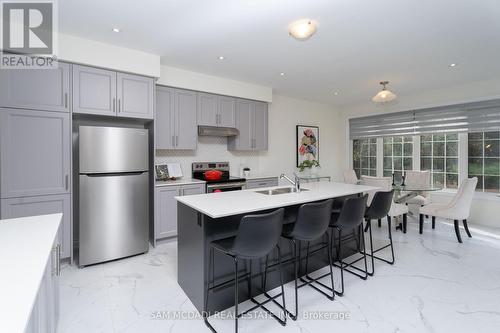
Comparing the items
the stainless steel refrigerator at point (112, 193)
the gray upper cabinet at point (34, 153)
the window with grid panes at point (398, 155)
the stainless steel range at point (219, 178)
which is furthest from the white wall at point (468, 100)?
the gray upper cabinet at point (34, 153)

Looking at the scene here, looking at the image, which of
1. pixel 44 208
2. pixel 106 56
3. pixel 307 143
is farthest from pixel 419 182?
pixel 44 208

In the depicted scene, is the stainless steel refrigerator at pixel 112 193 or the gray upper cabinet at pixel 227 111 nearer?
the stainless steel refrigerator at pixel 112 193

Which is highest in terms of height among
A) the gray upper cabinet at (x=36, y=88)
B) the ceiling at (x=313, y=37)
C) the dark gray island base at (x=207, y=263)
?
the ceiling at (x=313, y=37)

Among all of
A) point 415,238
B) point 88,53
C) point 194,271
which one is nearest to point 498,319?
point 415,238

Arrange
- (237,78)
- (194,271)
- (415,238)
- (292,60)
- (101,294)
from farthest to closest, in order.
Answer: (237,78)
(415,238)
(292,60)
(101,294)
(194,271)

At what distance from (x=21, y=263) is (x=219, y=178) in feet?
10.3

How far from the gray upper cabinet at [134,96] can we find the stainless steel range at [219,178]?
4.11 ft

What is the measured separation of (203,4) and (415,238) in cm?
417

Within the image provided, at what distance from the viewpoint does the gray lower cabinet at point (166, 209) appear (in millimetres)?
3535

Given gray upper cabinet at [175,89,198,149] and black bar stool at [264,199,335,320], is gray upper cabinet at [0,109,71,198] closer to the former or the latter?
gray upper cabinet at [175,89,198,149]

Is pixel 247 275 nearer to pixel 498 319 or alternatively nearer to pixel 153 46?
pixel 498 319

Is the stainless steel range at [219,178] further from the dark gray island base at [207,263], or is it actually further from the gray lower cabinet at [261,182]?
the dark gray island base at [207,263]

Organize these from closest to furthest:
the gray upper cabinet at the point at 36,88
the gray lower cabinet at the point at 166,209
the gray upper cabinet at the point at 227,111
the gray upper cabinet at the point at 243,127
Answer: the gray upper cabinet at the point at 36,88, the gray lower cabinet at the point at 166,209, the gray upper cabinet at the point at 227,111, the gray upper cabinet at the point at 243,127

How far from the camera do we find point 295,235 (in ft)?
6.99
